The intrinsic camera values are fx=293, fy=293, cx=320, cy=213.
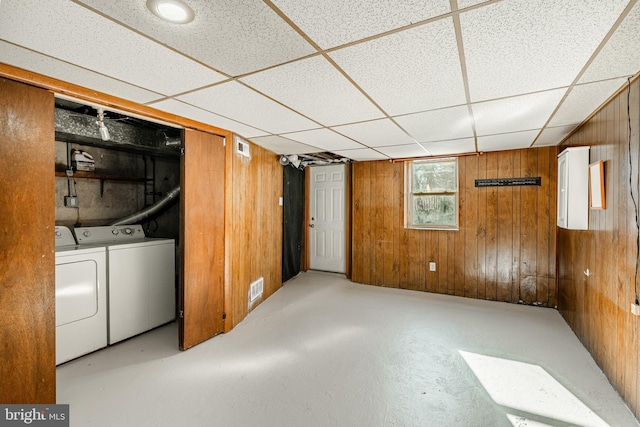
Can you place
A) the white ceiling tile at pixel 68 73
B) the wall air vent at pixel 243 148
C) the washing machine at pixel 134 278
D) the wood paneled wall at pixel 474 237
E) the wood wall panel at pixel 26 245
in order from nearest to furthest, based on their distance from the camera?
the white ceiling tile at pixel 68 73 → the wood wall panel at pixel 26 245 → the washing machine at pixel 134 278 → the wall air vent at pixel 243 148 → the wood paneled wall at pixel 474 237

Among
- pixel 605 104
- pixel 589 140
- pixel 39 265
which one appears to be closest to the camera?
pixel 39 265

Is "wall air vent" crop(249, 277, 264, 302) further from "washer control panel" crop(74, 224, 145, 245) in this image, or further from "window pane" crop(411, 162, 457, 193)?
"window pane" crop(411, 162, 457, 193)

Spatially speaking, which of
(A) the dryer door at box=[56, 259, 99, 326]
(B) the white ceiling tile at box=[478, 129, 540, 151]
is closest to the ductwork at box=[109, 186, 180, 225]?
(A) the dryer door at box=[56, 259, 99, 326]

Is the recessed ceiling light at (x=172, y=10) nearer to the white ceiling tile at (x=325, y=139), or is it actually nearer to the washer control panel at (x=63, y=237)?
the white ceiling tile at (x=325, y=139)

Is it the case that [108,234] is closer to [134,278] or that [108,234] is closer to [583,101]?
[134,278]

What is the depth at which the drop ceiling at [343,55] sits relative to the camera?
3.83 feet

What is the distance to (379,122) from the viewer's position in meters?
2.70

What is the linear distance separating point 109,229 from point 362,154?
3.33 m

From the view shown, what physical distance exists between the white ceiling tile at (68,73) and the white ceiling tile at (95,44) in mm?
83

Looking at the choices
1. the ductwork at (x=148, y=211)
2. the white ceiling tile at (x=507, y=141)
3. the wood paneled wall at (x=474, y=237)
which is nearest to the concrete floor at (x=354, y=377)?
the wood paneled wall at (x=474, y=237)

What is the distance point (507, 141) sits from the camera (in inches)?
137

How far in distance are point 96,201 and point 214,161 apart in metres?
1.80

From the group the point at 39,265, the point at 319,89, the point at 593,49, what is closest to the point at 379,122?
the point at 319,89

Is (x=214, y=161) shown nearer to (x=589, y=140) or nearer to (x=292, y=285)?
(x=292, y=285)
